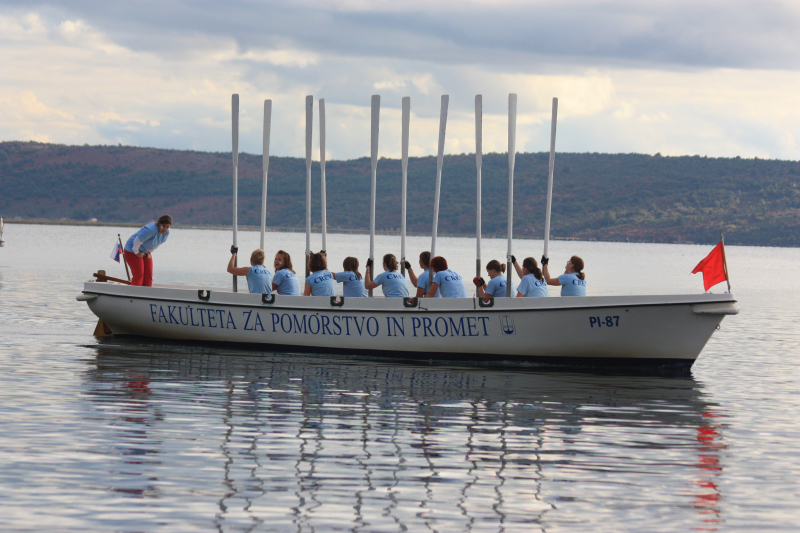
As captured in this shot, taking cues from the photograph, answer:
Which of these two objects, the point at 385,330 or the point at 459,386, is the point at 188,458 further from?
the point at 385,330

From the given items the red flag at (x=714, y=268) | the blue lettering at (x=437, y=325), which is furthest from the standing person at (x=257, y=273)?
the red flag at (x=714, y=268)

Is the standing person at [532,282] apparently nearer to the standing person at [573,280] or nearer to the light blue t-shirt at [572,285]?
the standing person at [573,280]

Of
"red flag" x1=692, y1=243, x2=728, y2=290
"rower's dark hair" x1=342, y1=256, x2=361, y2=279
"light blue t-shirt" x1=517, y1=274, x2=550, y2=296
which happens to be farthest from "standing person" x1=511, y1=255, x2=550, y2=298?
"rower's dark hair" x1=342, y1=256, x2=361, y2=279

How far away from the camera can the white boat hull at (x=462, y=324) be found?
13445 mm

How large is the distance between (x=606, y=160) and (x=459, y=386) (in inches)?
6214

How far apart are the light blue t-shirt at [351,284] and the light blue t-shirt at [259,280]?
1.07 meters

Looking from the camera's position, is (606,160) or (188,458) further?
(606,160)

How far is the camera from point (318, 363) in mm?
14281

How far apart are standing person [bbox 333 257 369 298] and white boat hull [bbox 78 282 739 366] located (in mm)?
564

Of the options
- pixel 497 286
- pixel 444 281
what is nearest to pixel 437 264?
pixel 444 281

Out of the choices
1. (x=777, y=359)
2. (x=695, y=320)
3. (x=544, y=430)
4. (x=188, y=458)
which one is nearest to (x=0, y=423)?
(x=188, y=458)

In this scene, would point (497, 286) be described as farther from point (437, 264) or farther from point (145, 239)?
point (145, 239)

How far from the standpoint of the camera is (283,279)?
1488cm

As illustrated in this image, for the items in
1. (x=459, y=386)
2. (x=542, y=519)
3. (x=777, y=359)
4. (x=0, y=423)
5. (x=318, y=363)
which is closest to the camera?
(x=542, y=519)
